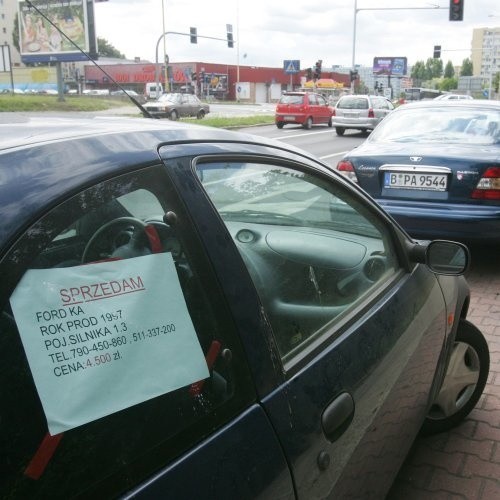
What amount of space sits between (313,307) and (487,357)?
1.62 metres

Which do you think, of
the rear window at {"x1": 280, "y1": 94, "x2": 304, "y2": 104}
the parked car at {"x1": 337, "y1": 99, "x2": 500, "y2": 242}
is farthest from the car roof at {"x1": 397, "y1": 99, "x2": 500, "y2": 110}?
the rear window at {"x1": 280, "y1": 94, "x2": 304, "y2": 104}

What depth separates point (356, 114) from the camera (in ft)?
81.4

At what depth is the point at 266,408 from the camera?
4.32ft

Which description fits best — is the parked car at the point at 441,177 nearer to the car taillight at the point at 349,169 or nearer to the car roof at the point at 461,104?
the car taillight at the point at 349,169

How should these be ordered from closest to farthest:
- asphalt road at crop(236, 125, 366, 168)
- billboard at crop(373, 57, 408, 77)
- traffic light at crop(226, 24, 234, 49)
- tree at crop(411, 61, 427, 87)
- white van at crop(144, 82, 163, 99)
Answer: asphalt road at crop(236, 125, 366, 168) → traffic light at crop(226, 24, 234, 49) → white van at crop(144, 82, 163, 99) → billboard at crop(373, 57, 408, 77) → tree at crop(411, 61, 427, 87)

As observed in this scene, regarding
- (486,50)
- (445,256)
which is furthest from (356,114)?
(486,50)

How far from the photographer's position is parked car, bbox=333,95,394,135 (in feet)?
81.0

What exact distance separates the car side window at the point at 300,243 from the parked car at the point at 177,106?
27.9 m

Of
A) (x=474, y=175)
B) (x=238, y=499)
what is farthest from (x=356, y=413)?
(x=474, y=175)

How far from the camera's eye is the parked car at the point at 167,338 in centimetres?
100

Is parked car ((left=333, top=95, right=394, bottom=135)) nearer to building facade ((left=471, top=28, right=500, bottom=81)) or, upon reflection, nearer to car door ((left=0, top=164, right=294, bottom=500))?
car door ((left=0, top=164, right=294, bottom=500))

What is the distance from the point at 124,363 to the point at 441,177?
4.88 metres

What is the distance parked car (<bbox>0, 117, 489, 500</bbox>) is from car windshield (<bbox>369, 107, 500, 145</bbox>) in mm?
4561

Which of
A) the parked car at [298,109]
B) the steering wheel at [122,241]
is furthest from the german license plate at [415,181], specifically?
the parked car at [298,109]
